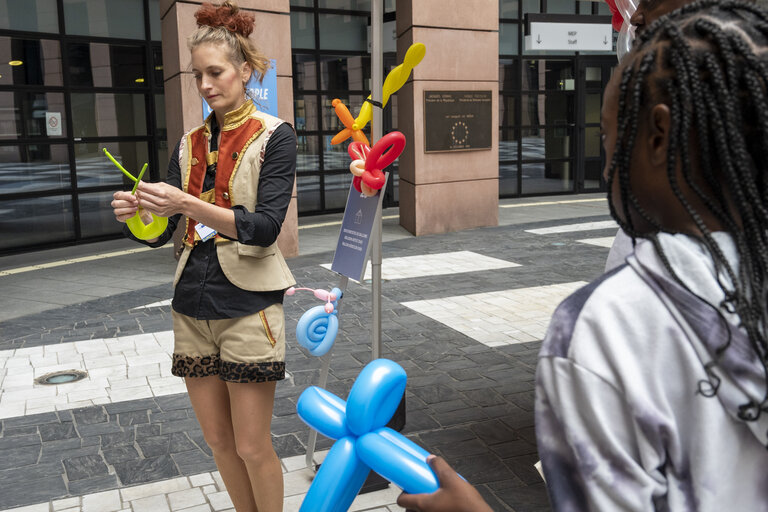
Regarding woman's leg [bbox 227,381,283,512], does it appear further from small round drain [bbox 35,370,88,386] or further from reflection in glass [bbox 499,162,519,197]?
reflection in glass [bbox 499,162,519,197]

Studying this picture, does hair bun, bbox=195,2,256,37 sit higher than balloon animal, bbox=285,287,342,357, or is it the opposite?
hair bun, bbox=195,2,256,37

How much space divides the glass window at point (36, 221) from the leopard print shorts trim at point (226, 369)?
9.39 m

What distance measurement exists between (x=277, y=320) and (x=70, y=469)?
2000 millimetres

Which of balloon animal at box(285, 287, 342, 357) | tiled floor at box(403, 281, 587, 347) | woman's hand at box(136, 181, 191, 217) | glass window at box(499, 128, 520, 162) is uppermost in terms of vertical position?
glass window at box(499, 128, 520, 162)

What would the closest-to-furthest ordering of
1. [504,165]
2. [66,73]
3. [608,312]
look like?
[608,312] < [66,73] < [504,165]

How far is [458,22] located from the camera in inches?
478

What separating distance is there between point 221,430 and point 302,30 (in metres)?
12.1

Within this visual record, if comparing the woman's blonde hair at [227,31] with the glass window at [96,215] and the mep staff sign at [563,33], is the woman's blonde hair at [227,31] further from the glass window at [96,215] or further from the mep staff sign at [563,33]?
the mep staff sign at [563,33]

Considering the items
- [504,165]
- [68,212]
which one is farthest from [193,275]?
[504,165]

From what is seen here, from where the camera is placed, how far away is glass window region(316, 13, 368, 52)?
46.1 feet

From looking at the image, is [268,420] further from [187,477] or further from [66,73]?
[66,73]

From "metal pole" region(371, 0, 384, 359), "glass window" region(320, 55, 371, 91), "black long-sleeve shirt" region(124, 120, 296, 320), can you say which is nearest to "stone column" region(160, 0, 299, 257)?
"glass window" region(320, 55, 371, 91)

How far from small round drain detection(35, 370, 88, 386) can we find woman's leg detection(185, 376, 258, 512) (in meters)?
3.03

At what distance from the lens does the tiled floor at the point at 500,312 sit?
636cm
